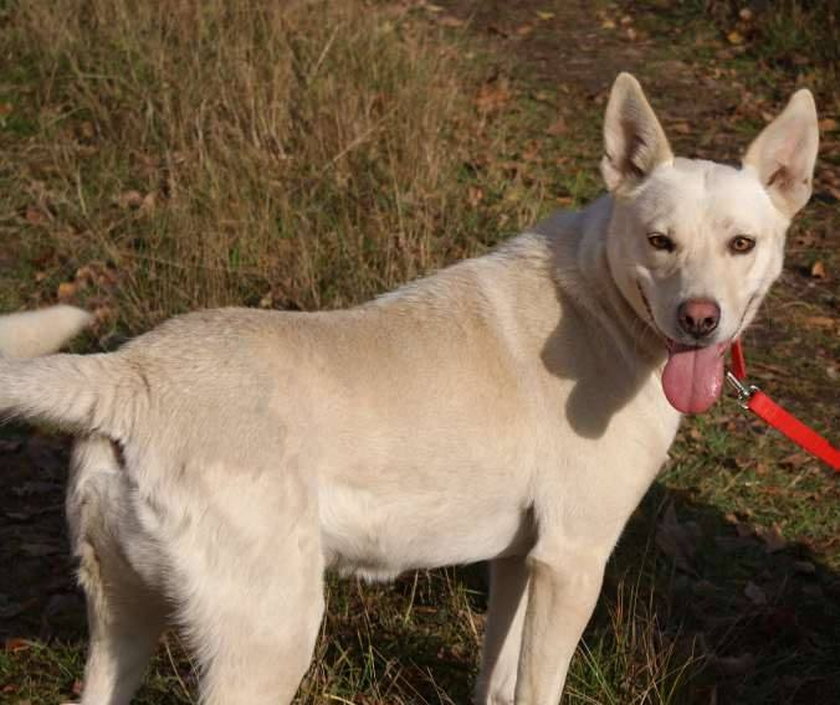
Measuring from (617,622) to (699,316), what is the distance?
3.61 feet

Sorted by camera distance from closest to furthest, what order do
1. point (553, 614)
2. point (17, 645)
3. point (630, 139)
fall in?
1. point (553, 614)
2. point (630, 139)
3. point (17, 645)

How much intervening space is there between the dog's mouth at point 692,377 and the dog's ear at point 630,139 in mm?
563

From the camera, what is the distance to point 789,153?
3641mm

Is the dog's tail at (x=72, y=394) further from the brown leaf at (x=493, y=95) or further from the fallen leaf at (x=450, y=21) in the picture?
the fallen leaf at (x=450, y=21)

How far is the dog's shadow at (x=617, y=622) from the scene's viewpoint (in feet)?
12.8

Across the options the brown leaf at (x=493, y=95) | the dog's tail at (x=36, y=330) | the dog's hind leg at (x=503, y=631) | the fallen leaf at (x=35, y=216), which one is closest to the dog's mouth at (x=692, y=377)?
the dog's hind leg at (x=503, y=631)

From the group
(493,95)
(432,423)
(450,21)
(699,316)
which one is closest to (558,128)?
(493,95)

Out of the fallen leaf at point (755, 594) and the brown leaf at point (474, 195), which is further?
the brown leaf at point (474, 195)

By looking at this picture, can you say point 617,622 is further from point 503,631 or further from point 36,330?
point 36,330

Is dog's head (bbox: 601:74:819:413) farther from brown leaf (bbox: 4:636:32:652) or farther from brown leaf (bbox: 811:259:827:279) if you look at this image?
brown leaf (bbox: 811:259:827:279)

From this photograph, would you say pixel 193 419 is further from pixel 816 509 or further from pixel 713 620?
pixel 816 509

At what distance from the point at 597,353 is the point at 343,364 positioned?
0.78 metres

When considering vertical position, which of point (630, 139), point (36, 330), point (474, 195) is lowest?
point (474, 195)

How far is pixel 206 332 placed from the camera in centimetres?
325
